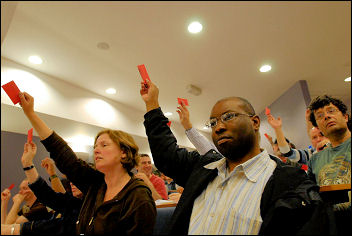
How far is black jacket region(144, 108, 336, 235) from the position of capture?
28.5 inches

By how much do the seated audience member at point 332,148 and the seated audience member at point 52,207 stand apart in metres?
1.47

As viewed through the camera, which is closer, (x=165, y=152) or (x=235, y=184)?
(x=235, y=184)

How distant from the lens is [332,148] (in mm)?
1490

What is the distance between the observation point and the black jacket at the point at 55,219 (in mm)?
1372

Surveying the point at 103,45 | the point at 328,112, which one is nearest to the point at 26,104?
the point at 103,45

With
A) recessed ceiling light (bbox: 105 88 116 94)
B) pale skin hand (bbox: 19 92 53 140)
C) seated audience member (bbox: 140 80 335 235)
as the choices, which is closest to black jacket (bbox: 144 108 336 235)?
seated audience member (bbox: 140 80 335 235)

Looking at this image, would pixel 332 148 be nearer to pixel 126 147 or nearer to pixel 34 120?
pixel 126 147

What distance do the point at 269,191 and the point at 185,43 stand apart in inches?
96.0

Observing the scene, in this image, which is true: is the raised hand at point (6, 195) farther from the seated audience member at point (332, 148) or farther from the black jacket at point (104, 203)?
the seated audience member at point (332, 148)

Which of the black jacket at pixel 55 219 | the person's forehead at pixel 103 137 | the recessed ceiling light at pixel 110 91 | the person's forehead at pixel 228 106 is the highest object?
the recessed ceiling light at pixel 110 91

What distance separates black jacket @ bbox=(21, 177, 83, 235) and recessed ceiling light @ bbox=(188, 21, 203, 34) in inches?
81.2

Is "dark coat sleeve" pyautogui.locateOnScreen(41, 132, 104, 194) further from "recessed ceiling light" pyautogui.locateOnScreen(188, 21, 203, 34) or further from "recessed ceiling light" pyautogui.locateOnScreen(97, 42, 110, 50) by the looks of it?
"recessed ceiling light" pyautogui.locateOnScreen(188, 21, 203, 34)

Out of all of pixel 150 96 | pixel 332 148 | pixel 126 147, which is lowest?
pixel 332 148

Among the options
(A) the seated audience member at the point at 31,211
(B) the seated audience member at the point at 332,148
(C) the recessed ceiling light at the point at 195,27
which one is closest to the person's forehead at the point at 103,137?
(A) the seated audience member at the point at 31,211
